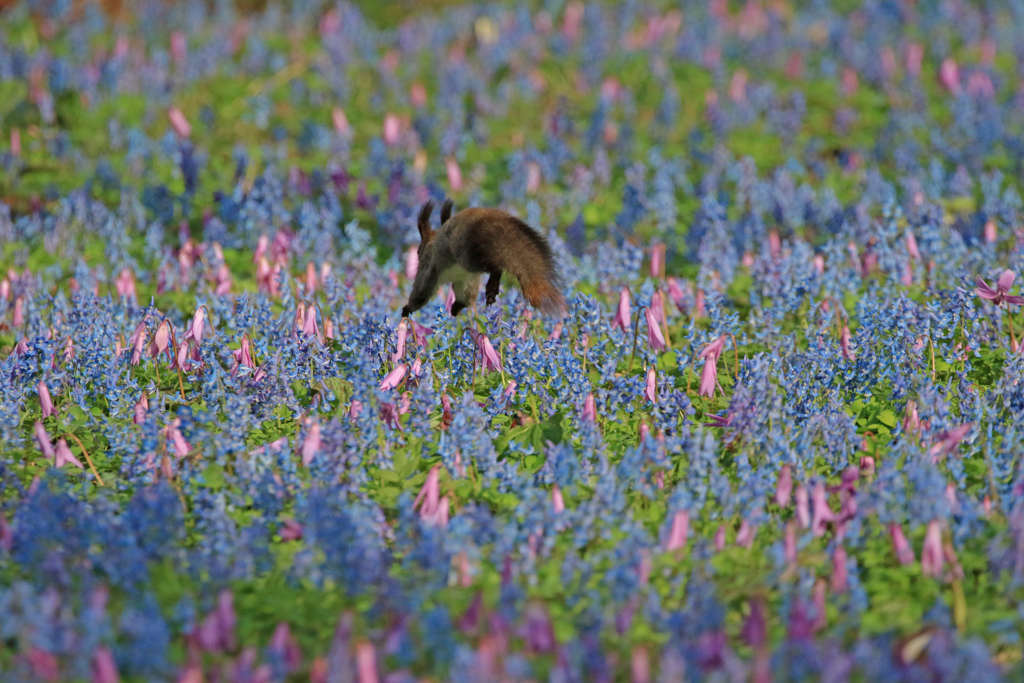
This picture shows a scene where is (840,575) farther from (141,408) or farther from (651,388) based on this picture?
(141,408)

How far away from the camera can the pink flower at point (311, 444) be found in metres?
4.10

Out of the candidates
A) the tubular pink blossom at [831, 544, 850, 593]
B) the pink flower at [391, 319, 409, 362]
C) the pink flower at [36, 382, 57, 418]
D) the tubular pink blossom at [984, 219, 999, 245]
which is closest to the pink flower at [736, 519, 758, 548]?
the tubular pink blossom at [831, 544, 850, 593]

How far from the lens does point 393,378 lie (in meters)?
4.55

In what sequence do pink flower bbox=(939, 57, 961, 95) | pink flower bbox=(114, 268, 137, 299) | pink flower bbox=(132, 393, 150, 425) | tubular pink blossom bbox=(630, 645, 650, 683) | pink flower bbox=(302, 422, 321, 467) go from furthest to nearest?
1. pink flower bbox=(939, 57, 961, 95)
2. pink flower bbox=(114, 268, 137, 299)
3. pink flower bbox=(132, 393, 150, 425)
4. pink flower bbox=(302, 422, 321, 467)
5. tubular pink blossom bbox=(630, 645, 650, 683)

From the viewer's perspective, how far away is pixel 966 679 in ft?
9.80

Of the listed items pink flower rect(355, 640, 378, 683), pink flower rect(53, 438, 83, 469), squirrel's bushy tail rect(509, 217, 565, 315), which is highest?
squirrel's bushy tail rect(509, 217, 565, 315)

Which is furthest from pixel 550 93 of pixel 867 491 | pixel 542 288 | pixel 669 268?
pixel 867 491

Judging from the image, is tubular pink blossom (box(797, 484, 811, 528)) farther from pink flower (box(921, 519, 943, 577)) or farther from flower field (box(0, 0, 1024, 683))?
pink flower (box(921, 519, 943, 577))

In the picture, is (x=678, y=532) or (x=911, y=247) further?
(x=911, y=247)

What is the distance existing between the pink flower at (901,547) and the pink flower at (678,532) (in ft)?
2.24

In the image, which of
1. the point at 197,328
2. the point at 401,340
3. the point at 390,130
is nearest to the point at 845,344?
the point at 401,340

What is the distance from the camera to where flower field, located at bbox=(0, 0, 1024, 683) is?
3.35 m

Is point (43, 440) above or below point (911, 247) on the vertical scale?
below

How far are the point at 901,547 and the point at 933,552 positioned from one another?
13 cm
